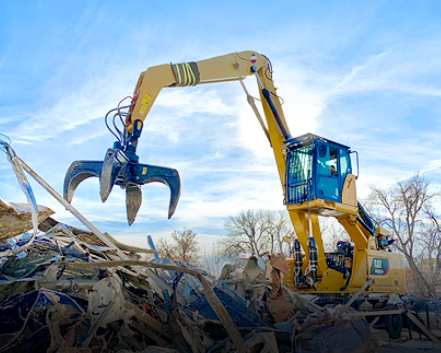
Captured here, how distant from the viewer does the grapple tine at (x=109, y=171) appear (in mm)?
5340

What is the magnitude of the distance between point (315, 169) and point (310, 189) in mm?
408

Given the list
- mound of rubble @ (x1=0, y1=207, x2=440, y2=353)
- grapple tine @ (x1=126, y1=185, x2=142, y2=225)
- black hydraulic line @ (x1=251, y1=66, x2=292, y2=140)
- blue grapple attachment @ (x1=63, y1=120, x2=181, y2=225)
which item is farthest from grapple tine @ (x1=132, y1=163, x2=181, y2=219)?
black hydraulic line @ (x1=251, y1=66, x2=292, y2=140)

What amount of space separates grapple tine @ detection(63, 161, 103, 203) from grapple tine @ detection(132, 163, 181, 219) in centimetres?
55

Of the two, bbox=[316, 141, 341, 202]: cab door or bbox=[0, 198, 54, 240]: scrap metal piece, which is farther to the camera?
bbox=[316, 141, 341, 202]: cab door

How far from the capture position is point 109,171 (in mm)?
5383

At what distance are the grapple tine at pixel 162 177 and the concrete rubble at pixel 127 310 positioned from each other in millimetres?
1159

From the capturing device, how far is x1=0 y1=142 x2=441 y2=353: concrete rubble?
304 cm

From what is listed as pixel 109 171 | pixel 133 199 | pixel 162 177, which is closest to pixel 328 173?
pixel 162 177

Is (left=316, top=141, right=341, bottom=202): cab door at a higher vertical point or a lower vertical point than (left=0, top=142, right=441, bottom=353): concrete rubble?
higher

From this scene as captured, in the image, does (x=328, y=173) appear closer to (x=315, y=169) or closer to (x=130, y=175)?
(x=315, y=169)

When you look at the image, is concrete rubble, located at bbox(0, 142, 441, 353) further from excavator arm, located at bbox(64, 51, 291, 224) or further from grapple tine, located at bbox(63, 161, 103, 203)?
excavator arm, located at bbox(64, 51, 291, 224)

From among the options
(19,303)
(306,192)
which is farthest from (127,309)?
(306,192)

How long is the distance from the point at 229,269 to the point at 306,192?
8.34ft

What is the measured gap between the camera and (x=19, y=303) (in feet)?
10.6
